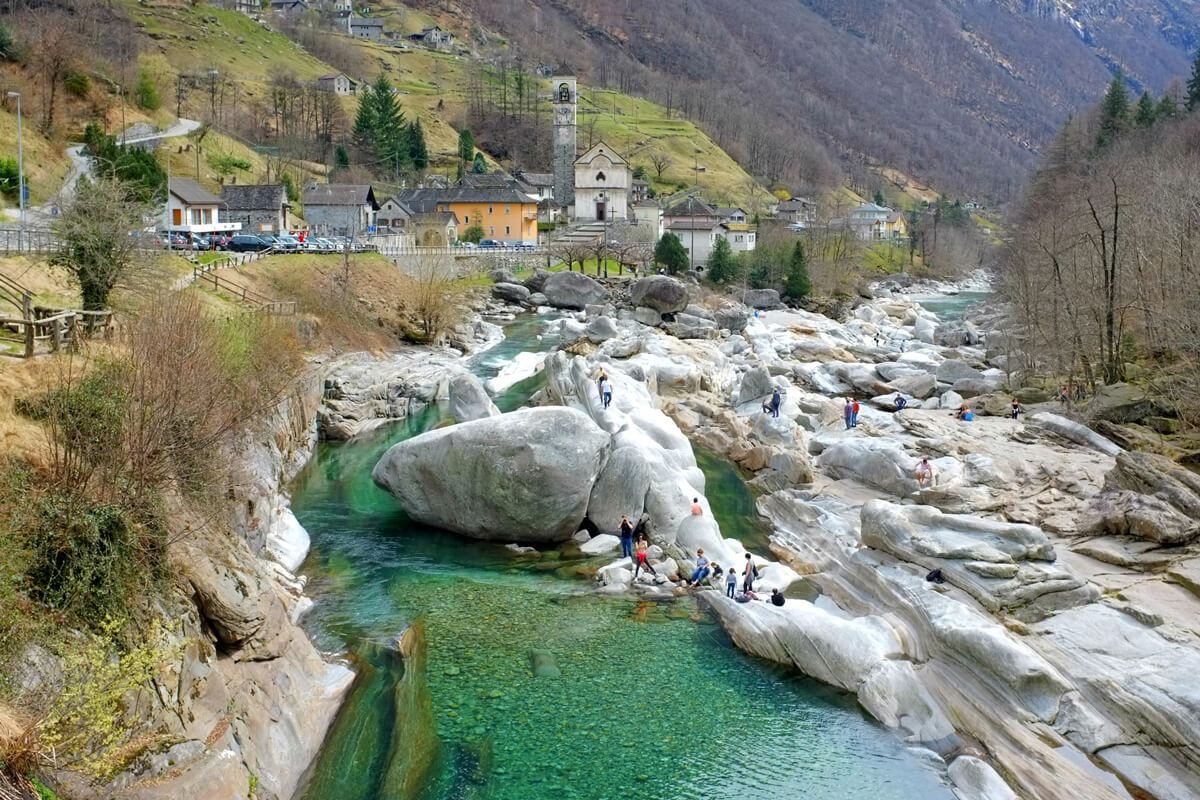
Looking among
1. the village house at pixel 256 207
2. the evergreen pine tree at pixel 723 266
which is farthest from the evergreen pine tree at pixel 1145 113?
the village house at pixel 256 207

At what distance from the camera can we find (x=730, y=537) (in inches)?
1148

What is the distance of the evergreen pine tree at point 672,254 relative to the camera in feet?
313

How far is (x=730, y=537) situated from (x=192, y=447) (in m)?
16.4

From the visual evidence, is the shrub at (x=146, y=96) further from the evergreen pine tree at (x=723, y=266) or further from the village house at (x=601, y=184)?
the evergreen pine tree at (x=723, y=266)

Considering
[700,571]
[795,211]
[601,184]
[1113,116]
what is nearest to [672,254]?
[601,184]

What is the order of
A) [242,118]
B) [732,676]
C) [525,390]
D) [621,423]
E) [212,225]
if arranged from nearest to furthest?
[732,676] < [621,423] < [525,390] < [212,225] < [242,118]

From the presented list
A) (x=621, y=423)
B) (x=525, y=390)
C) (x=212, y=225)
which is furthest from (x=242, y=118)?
(x=621, y=423)

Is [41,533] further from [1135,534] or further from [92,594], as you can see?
[1135,534]

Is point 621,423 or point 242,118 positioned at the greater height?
point 242,118

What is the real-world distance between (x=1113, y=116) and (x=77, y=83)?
9973 centimetres

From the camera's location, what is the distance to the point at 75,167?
70750mm

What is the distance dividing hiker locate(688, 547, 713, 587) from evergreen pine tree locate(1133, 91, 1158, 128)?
82911 mm

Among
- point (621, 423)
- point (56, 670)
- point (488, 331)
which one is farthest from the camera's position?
point (488, 331)

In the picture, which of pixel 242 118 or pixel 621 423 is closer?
pixel 621 423
